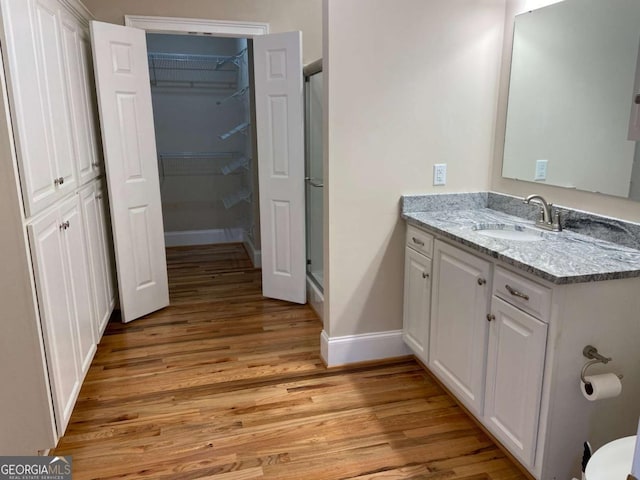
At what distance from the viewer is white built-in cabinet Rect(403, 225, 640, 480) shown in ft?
5.28

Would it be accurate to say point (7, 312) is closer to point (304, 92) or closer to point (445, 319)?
point (445, 319)

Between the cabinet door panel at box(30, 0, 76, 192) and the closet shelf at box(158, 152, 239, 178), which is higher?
the cabinet door panel at box(30, 0, 76, 192)

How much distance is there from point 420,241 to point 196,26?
2391 millimetres

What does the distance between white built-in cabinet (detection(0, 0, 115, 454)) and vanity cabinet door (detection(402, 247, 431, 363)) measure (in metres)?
1.72

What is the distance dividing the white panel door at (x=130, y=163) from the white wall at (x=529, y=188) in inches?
92.4

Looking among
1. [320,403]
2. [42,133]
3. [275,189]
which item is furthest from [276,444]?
[275,189]

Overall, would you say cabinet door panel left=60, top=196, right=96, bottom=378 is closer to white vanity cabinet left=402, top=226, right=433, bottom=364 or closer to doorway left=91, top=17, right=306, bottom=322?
doorway left=91, top=17, right=306, bottom=322

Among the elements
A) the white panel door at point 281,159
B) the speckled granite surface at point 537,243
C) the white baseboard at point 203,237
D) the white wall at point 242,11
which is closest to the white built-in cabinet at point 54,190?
the white wall at point 242,11

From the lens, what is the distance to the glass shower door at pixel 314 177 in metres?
3.53

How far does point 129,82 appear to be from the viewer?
3.23 metres

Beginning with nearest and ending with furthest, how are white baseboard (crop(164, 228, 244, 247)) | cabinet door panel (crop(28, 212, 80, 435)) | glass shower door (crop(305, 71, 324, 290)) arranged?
cabinet door panel (crop(28, 212, 80, 435)) < glass shower door (crop(305, 71, 324, 290)) < white baseboard (crop(164, 228, 244, 247))

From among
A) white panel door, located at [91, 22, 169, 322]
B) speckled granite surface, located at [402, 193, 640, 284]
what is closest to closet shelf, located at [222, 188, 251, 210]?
white panel door, located at [91, 22, 169, 322]

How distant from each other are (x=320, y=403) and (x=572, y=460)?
115cm

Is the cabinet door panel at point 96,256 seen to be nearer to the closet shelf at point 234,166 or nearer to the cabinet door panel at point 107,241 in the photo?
the cabinet door panel at point 107,241
